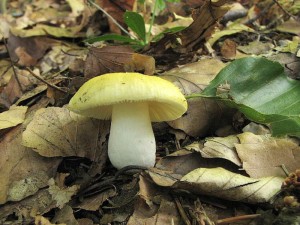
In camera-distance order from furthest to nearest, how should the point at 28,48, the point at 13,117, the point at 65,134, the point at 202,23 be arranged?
the point at 28,48 < the point at 202,23 < the point at 13,117 < the point at 65,134

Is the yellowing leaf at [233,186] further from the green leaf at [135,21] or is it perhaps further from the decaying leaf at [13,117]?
the green leaf at [135,21]

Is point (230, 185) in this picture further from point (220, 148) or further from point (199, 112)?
point (199, 112)

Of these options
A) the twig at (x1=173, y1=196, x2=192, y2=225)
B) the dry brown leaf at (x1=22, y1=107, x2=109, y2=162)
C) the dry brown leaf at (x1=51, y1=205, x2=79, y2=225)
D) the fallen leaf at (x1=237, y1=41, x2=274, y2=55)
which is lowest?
the dry brown leaf at (x1=51, y1=205, x2=79, y2=225)

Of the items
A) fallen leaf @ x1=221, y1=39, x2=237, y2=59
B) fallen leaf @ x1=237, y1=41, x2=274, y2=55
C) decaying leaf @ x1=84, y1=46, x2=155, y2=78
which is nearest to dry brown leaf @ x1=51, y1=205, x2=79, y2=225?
decaying leaf @ x1=84, y1=46, x2=155, y2=78

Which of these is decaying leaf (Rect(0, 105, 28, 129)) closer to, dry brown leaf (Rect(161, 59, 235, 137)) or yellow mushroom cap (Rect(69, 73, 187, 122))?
yellow mushroom cap (Rect(69, 73, 187, 122))

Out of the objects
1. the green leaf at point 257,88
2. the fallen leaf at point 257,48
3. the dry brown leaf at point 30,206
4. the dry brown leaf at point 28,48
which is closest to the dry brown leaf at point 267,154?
the green leaf at point 257,88

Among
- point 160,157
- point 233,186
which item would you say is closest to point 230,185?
point 233,186
